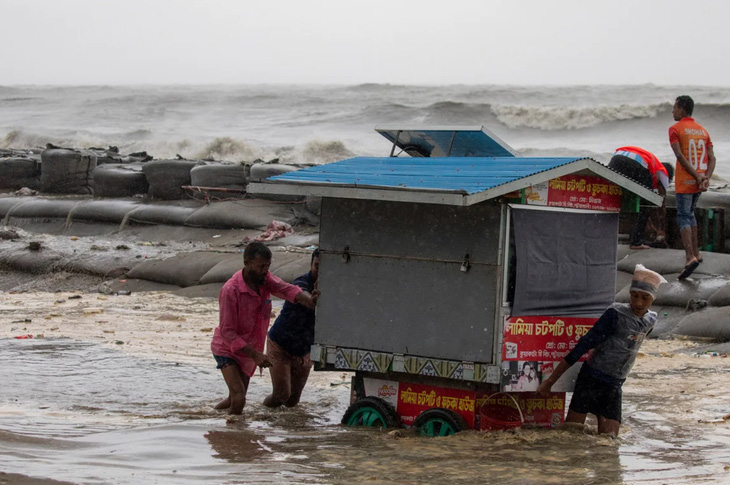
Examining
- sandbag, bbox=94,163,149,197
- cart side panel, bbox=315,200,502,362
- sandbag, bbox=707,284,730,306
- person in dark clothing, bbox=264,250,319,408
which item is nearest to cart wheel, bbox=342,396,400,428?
cart side panel, bbox=315,200,502,362

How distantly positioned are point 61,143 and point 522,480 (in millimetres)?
34886

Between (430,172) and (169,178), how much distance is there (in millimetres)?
10940

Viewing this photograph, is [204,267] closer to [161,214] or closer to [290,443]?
[161,214]

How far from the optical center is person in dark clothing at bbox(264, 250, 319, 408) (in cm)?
682

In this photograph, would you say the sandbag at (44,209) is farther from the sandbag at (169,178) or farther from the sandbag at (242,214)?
the sandbag at (242,214)

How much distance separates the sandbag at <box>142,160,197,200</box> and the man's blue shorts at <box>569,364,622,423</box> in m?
11.3

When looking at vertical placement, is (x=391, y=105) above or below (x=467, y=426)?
above

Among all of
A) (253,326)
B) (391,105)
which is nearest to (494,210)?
(253,326)

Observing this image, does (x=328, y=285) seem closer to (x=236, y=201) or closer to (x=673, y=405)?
(x=673, y=405)

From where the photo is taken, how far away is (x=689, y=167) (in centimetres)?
972

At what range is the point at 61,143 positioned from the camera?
3719cm

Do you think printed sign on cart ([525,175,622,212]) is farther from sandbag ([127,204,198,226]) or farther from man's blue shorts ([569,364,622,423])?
sandbag ([127,204,198,226])

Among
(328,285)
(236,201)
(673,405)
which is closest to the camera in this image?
(328,285)

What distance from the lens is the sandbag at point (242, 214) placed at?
14.6 metres
